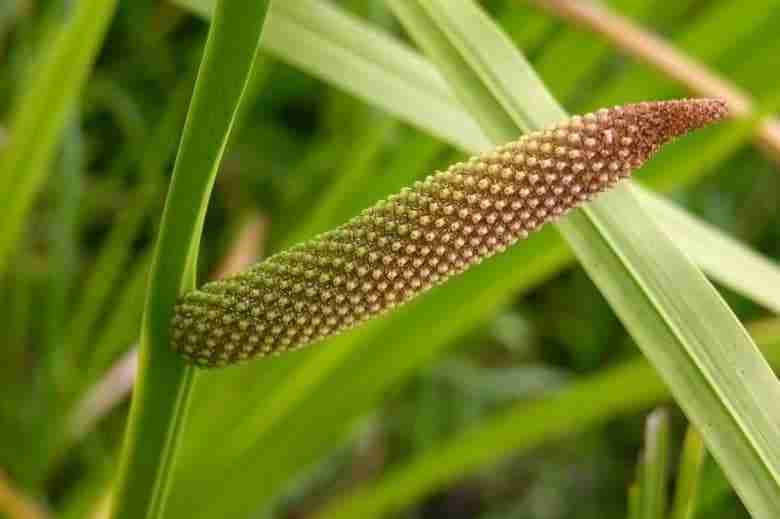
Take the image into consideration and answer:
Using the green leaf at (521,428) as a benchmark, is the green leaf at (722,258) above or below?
above

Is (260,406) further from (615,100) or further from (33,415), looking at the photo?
(615,100)

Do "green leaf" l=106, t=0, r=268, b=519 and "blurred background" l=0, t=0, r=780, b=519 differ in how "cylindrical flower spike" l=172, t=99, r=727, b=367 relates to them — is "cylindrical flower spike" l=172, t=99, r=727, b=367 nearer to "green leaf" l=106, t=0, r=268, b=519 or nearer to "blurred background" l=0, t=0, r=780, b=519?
"green leaf" l=106, t=0, r=268, b=519

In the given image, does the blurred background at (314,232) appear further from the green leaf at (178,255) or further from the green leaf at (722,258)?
the green leaf at (178,255)

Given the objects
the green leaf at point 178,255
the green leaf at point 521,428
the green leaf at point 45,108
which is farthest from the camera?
the green leaf at point 521,428

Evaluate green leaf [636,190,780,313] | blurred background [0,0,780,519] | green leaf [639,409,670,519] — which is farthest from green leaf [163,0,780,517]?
green leaf [639,409,670,519]

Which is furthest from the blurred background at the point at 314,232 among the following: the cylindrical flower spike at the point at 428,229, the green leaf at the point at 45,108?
the cylindrical flower spike at the point at 428,229

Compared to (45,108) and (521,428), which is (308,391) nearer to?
(521,428)
